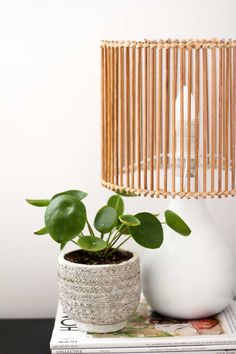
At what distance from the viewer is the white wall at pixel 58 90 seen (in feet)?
5.48

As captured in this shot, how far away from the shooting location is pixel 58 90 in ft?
5.53

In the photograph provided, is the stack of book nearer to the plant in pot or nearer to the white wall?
the plant in pot

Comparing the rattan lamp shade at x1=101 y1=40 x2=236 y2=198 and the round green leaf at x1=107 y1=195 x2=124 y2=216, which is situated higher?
the rattan lamp shade at x1=101 y1=40 x2=236 y2=198

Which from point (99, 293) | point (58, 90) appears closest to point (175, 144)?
point (99, 293)

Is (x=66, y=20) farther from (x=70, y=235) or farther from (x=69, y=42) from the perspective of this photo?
(x=70, y=235)

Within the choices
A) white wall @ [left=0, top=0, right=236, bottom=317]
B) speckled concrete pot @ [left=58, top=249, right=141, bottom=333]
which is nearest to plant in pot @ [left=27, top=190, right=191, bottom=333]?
speckled concrete pot @ [left=58, top=249, right=141, bottom=333]

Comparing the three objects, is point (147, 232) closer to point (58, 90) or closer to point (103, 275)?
point (103, 275)

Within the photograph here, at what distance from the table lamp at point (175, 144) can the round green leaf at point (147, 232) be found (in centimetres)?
6

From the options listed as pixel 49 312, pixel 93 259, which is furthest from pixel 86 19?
pixel 49 312

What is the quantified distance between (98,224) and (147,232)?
3.5 inches

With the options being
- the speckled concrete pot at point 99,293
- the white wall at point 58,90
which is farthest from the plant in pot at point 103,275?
the white wall at point 58,90

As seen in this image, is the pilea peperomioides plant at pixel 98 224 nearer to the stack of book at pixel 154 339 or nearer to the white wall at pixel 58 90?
the stack of book at pixel 154 339

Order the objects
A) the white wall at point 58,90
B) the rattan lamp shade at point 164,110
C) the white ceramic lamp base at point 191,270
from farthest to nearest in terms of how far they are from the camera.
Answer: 1. the white wall at point 58,90
2. the white ceramic lamp base at point 191,270
3. the rattan lamp shade at point 164,110

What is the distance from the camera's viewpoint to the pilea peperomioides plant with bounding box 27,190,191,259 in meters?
1.33
